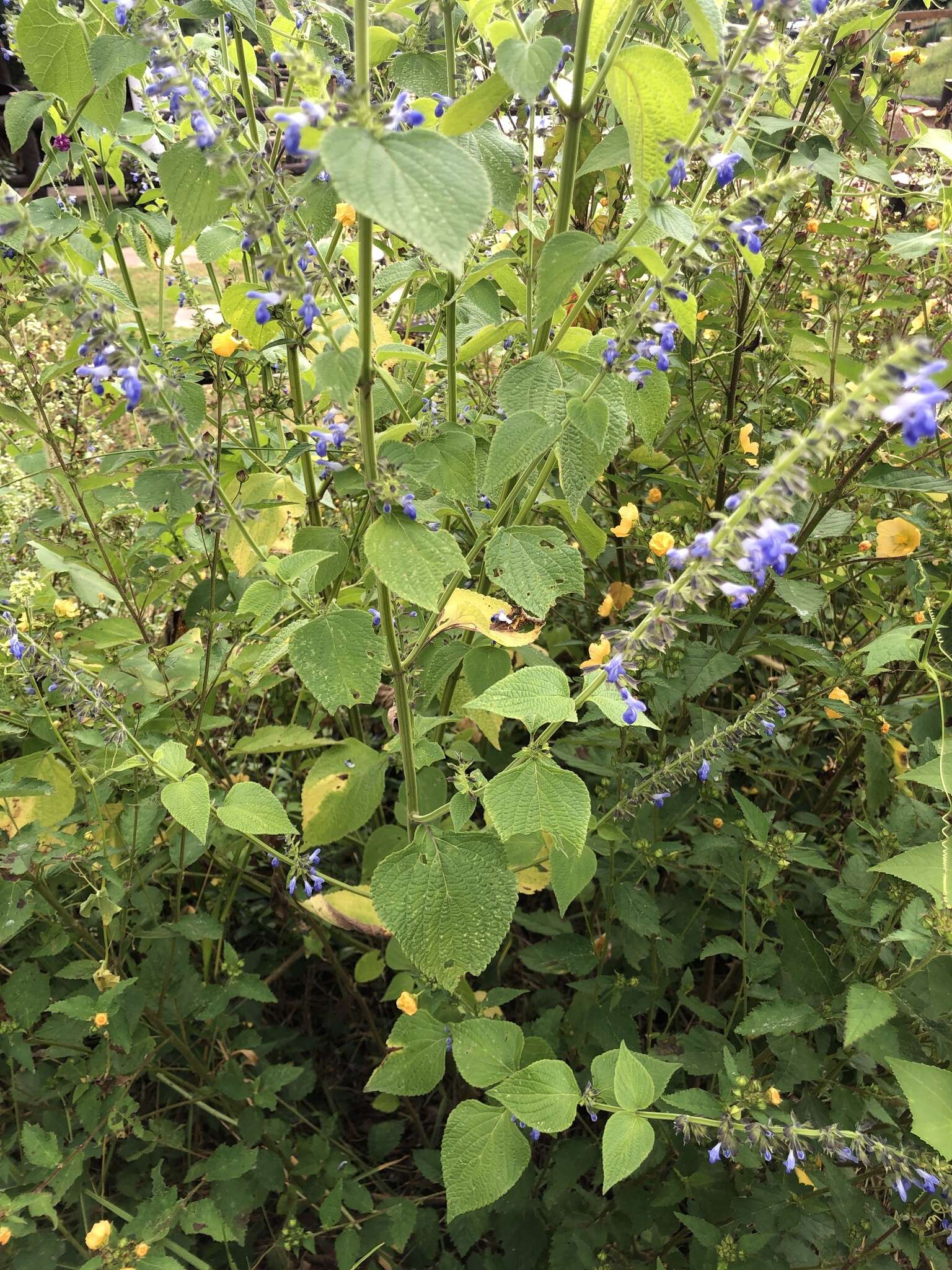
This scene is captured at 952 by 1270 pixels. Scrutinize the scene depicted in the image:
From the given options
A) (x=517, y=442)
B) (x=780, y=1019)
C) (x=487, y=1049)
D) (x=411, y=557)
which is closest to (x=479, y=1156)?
(x=487, y=1049)

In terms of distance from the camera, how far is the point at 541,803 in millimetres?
1311

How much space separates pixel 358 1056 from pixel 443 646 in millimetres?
1650

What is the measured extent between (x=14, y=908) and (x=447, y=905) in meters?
1.02

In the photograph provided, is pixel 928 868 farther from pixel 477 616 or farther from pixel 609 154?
pixel 609 154

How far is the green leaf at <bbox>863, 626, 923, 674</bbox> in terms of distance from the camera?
59.5 inches

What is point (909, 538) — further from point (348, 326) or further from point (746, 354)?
point (348, 326)

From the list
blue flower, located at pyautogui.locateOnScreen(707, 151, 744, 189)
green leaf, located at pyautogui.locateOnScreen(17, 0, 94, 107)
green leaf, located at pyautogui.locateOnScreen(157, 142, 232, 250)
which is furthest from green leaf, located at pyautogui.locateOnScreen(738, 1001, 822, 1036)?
green leaf, located at pyautogui.locateOnScreen(17, 0, 94, 107)

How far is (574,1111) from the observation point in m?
1.42

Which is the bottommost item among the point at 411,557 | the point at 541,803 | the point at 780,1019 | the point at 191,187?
the point at 780,1019

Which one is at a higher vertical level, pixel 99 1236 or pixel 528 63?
pixel 528 63

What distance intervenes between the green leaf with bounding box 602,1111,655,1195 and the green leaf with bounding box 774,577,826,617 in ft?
3.46

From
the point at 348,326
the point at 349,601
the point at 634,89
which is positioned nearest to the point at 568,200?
the point at 634,89

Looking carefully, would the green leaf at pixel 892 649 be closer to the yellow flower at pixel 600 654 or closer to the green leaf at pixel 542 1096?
the yellow flower at pixel 600 654

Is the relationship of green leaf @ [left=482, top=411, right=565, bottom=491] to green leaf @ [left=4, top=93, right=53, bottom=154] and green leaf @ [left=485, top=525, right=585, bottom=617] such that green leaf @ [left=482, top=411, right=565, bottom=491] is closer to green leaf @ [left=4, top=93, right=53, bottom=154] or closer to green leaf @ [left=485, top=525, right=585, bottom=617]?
green leaf @ [left=485, top=525, right=585, bottom=617]
